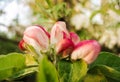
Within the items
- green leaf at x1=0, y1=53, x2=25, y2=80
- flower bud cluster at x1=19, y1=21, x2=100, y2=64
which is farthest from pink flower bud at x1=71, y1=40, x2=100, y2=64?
green leaf at x1=0, y1=53, x2=25, y2=80

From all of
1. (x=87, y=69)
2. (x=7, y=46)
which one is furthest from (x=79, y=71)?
(x=7, y=46)

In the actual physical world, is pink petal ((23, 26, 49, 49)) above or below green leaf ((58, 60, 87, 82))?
above

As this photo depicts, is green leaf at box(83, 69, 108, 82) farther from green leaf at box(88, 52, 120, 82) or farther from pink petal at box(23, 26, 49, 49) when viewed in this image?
pink petal at box(23, 26, 49, 49)

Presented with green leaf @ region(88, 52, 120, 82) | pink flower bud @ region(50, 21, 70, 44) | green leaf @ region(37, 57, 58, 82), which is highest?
pink flower bud @ region(50, 21, 70, 44)

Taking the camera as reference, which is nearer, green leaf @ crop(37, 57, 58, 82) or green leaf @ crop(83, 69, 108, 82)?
green leaf @ crop(37, 57, 58, 82)

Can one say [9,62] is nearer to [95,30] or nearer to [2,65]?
[2,65]
